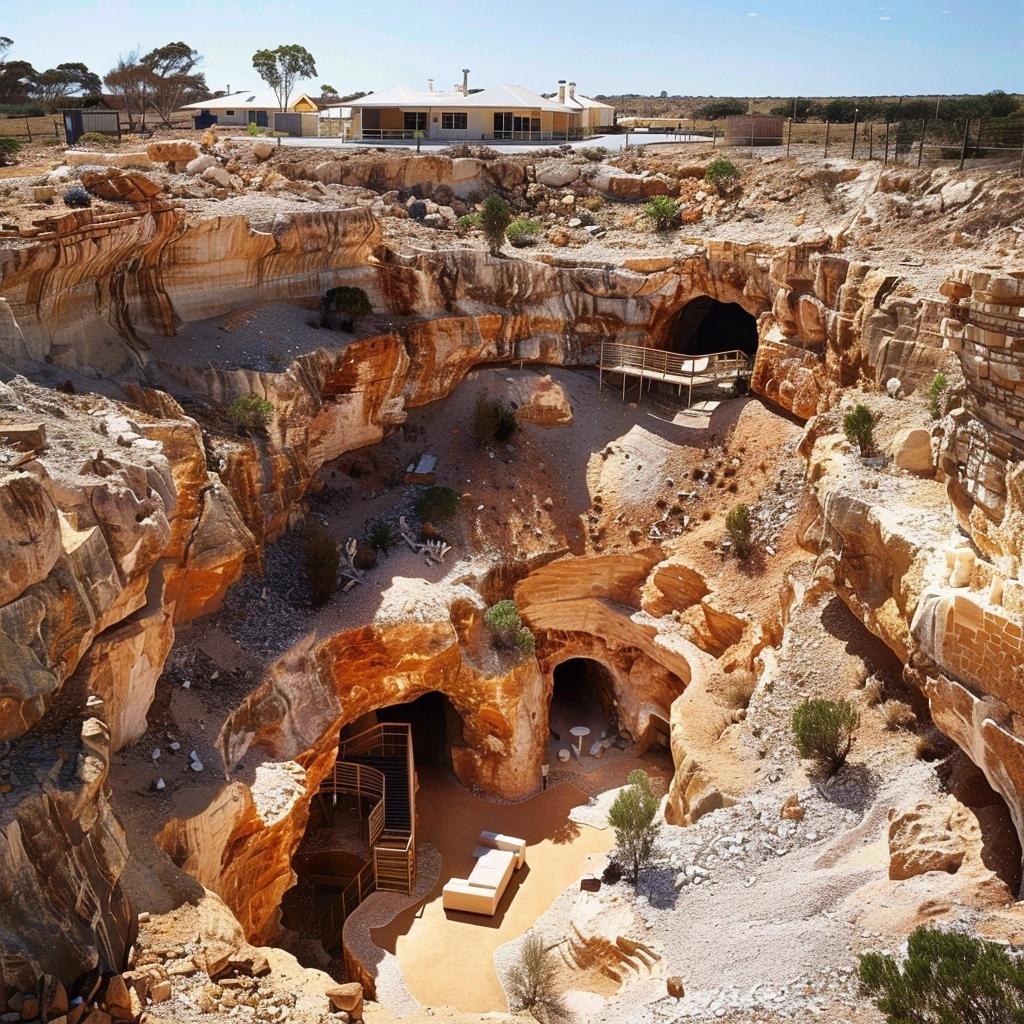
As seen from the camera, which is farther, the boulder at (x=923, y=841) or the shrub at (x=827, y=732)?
the shrub at (x=827, y=732)

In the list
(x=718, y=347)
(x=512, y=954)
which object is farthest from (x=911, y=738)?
(x=718, y=347)

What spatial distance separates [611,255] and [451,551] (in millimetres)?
14210

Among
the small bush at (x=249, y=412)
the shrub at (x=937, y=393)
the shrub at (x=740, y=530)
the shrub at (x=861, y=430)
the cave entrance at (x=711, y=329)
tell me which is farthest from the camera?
the cave entrance at (x=711, y=329)

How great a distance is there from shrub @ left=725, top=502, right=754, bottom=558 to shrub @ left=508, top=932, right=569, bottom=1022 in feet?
41.2

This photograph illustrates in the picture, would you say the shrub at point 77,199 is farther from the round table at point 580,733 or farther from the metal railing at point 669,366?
the round table at point 580,733

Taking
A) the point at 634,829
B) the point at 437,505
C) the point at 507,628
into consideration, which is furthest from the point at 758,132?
the point at 634,829

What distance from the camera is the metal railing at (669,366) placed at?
33938mm

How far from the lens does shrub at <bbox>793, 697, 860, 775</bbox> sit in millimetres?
19094

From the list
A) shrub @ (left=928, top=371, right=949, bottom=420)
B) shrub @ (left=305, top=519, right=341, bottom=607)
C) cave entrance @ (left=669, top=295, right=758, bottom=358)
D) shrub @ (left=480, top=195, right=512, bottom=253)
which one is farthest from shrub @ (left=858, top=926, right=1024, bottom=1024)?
cave entrance @ (left=669, top=295, right=758, bottom=358)

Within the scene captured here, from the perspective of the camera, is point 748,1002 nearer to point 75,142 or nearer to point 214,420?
point 214,420

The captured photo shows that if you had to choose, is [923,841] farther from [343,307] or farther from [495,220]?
[495,220]

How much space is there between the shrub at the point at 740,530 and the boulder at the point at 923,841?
12.0 meters

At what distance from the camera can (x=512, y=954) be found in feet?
71.6

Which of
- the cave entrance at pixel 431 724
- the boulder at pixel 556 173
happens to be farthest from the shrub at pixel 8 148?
the cave entrance at pixel 431 724
